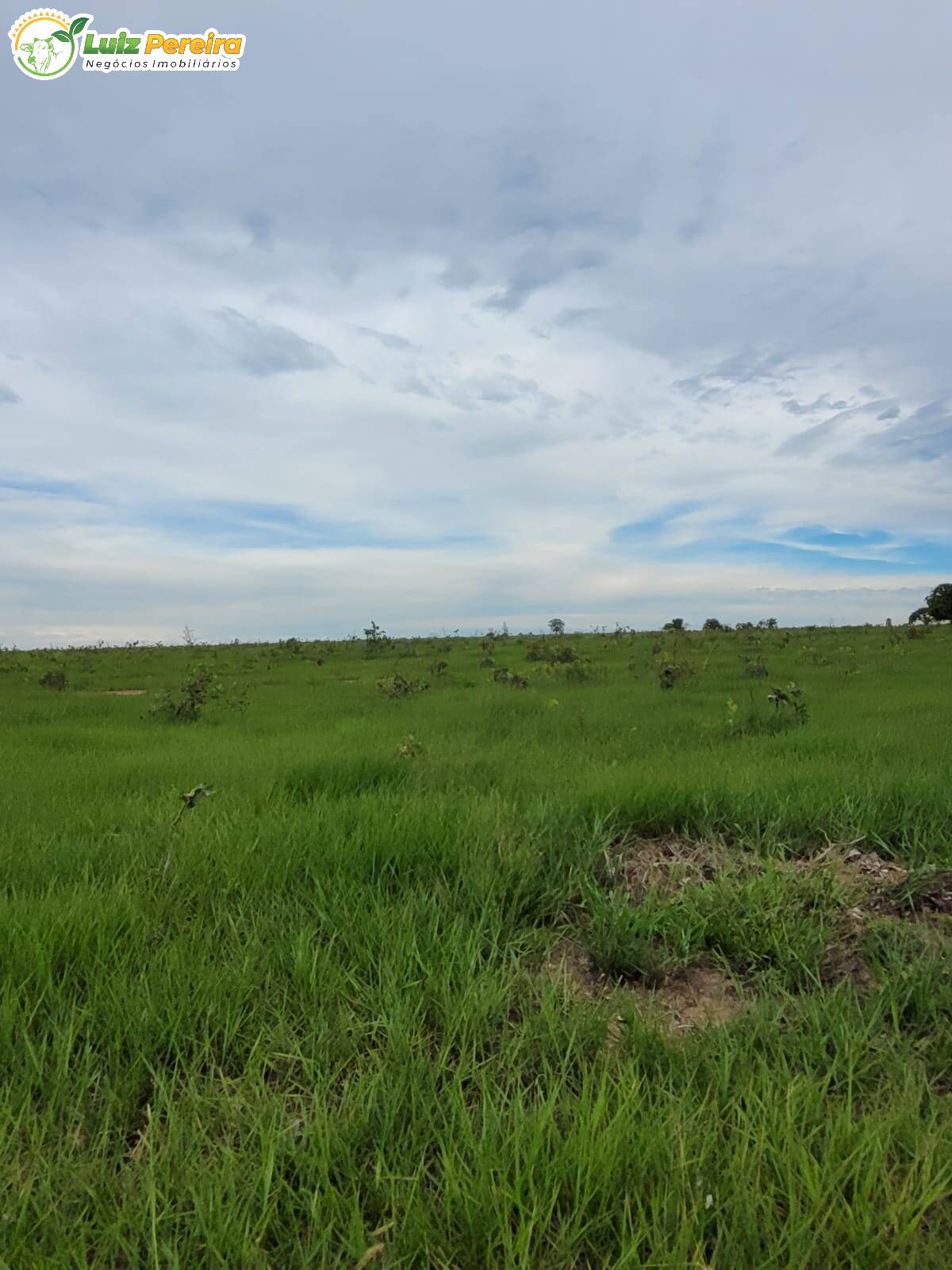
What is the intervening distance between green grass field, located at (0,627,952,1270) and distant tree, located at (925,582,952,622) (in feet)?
109

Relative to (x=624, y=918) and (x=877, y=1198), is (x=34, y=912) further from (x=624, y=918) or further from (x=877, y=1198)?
(x=877, y=1198)

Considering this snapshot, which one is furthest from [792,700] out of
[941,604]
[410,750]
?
[941,604]

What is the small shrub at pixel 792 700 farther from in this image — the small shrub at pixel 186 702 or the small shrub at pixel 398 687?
the small shrub at pixel 186 702

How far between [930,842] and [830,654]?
1520cm

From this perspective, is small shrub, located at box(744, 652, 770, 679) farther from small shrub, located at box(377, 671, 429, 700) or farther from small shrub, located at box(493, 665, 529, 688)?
small shrub, located at box(377, 671, 429, 700)

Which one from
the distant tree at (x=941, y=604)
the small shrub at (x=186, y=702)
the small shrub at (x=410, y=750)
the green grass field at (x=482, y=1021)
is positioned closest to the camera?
the green grass field at (x=482, y=1021)

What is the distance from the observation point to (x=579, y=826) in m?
3.88

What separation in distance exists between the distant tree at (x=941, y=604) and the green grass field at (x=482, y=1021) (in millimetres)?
33076

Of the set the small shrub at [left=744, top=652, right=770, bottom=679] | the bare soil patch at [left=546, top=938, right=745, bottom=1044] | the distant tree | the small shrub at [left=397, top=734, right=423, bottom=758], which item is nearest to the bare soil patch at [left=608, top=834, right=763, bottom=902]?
the bare soil patch at [left=546, top=938, right=745, bottom=1044]

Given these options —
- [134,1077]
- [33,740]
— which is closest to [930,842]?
[134,1077]

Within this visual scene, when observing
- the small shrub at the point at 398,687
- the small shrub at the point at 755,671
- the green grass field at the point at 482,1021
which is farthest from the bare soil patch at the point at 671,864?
the small shrub at the point at 755,671

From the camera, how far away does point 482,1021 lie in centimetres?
231

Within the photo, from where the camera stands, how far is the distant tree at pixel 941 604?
107ft

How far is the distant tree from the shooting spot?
32.6m
